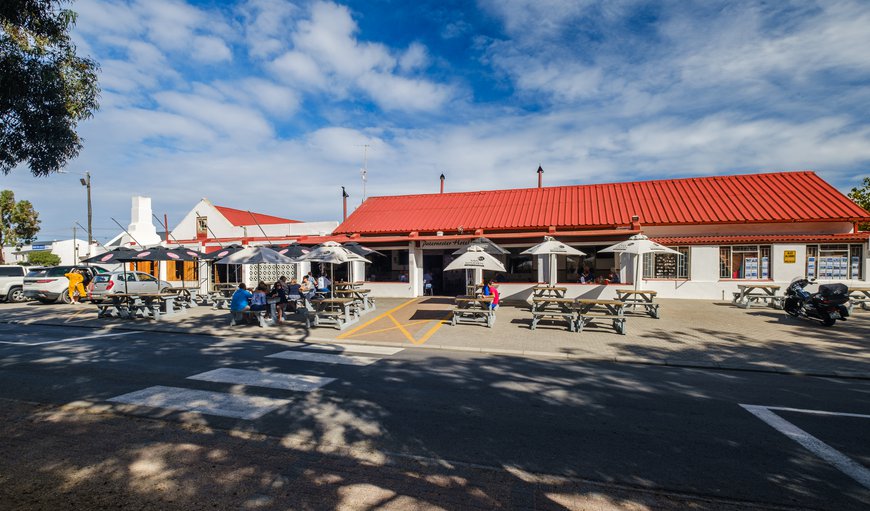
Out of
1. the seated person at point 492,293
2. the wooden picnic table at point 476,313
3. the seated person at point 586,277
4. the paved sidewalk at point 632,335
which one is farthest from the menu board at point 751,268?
the wooden picnic table at point 476,313

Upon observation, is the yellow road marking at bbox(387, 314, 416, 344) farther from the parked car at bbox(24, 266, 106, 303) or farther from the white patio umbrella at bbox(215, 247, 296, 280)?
the parked car at bbox(24, 266, 106, 303)

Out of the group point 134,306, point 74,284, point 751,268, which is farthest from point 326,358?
point 751,268

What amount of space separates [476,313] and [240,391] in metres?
8.64

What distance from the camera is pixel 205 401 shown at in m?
5.88

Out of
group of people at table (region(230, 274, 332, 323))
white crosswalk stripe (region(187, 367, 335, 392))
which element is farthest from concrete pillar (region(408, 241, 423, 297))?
white crosswalk stripe (region(187, 367, 335, 392))

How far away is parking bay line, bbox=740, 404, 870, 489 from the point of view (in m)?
4.09

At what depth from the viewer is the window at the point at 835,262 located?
693 inches

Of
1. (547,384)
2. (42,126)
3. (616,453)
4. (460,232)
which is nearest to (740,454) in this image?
(616,453)

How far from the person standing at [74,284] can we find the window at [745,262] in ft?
93.9

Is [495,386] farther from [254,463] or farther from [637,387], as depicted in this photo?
[254,463]

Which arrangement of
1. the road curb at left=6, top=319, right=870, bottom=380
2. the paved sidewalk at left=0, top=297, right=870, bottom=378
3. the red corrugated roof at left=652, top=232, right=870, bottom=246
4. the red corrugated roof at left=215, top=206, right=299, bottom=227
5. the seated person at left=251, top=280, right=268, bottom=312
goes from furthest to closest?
the red corrugated roof at left=215, top=206, right=299, bottom=227 → the red corrugated roof at left=652, top=232, right=870, bottom=246 → the seated person at left=251, top=280, right=268, bottom=312 → the paved sidewalk at left=0, top=297, right=870, bottom=378 → the road curb at left=6, top=319, right=870, bottom=380

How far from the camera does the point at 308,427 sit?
500 cm

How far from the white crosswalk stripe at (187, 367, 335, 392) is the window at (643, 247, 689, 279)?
56.4 ft

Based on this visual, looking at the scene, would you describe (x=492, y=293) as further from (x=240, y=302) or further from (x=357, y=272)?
(x=357, y=272)
